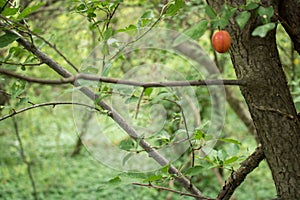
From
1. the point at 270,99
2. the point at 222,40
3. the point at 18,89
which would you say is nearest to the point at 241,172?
the point at 270,99

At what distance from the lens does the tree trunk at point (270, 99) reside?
2.48ft

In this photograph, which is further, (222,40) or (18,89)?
(18,89)

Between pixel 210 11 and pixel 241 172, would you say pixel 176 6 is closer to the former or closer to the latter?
pixel 210 11

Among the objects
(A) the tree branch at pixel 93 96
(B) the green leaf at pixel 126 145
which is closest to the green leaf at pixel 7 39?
(A) the tree branch at pixel 93 96

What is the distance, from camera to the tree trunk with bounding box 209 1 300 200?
757 mm

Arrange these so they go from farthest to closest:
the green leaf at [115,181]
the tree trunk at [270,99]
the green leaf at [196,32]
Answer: the green leaf at [115,181] < the tree trunk at [270,99] < the green leaf at [196,32]

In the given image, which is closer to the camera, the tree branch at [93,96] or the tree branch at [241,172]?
the tree branch at [241,172]

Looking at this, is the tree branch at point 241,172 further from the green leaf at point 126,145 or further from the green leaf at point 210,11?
the green leaf at point 210,11

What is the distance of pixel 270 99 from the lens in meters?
0.76

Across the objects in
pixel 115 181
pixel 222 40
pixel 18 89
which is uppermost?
Result: pixel 222 40

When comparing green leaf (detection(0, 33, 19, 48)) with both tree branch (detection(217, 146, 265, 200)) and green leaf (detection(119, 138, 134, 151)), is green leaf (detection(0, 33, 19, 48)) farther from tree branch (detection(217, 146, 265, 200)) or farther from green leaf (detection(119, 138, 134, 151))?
tree branch (detection(217, 146, 265, 200))

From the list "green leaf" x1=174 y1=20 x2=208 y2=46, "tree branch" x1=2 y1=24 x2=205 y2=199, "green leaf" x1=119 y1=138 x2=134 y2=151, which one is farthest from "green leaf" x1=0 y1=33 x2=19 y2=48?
"green leaf" x1=174 y1=20 x2=208 y2=46

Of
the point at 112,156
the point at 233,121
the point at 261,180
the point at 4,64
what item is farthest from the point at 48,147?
the point at 4,64

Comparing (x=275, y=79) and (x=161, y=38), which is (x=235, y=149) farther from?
(x=161, y=38)
